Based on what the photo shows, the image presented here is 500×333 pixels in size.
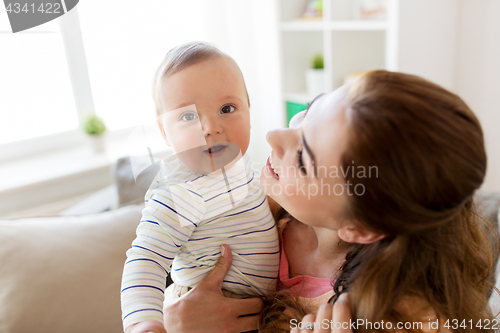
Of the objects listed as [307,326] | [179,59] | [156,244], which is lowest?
[307,326]

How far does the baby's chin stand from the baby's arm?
0.05 meters

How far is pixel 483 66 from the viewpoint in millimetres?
1778

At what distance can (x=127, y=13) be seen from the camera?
1.96 m

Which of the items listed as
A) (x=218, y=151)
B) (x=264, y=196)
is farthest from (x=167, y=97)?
(x=264, y=196)

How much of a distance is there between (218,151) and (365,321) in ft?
1.25

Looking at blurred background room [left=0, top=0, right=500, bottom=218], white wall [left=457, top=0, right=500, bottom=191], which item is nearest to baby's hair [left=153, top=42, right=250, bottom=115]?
blurred background room [left=0, top=0, right=500, bottom=218]

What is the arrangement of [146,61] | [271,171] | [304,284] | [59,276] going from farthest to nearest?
[146,61]
[59,276]
[304,284]
[271,171]

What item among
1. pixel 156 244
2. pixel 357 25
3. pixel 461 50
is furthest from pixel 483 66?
pixel 156 244

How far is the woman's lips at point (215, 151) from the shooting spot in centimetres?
72

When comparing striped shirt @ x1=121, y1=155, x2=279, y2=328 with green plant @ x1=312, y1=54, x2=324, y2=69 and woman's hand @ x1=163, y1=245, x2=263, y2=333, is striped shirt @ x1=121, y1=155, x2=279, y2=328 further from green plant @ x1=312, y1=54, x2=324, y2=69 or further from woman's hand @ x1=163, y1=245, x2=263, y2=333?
green plant @ x1=312, y1=54, x2=324, y2=69

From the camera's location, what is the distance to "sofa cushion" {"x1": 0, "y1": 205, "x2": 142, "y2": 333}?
0.98m

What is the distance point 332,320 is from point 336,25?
5.14 feet

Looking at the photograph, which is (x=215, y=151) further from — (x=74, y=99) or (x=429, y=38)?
(x=74, y=99)

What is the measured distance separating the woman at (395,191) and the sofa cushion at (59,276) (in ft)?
1.28
